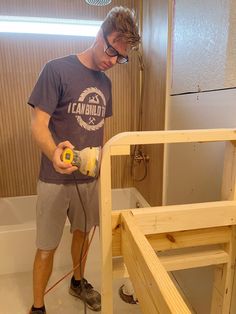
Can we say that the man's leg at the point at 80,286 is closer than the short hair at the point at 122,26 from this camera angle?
No

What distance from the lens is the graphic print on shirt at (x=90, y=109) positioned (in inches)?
42.8

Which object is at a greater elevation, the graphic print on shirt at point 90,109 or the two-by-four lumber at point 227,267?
the graphic print on shirt at point 90,109

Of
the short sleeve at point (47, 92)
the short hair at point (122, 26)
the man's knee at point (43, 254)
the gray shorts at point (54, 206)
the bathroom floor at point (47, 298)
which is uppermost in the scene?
the short hair at point (122, 26)

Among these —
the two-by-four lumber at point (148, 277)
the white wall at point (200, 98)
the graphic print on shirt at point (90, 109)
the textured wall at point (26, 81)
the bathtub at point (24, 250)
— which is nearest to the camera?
the two-by-four lumber at point (148, 277)

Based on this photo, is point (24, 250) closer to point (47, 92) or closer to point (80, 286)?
point (80, 286)

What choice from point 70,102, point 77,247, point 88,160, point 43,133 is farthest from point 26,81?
point 88,160

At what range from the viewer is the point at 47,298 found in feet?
4.56

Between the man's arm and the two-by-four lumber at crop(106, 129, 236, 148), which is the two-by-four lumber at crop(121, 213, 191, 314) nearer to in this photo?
the two-by-four lumber at crop(106, 129, 236, 148)

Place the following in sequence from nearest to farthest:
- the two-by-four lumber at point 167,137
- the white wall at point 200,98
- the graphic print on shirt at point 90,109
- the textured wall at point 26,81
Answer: the two-by-four lumber at point 167,137
the white wall at point 200,98
the graphic print on shirt at point 90,109
the textured wall at point 26,81

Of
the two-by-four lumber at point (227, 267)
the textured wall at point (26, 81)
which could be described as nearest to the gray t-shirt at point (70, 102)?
the two-by-four lumber at point (227, 267)

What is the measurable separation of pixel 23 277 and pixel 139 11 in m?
2.07

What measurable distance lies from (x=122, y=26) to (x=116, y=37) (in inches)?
1.8

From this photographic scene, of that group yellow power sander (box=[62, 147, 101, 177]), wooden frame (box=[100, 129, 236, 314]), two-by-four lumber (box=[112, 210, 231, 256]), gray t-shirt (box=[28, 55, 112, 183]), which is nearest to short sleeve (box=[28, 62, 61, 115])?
gray t-shirt (box=[28, 55, 112, 183])

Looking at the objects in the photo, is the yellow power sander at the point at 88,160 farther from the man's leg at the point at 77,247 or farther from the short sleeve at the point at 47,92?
the man's leg at the point at 77,247
